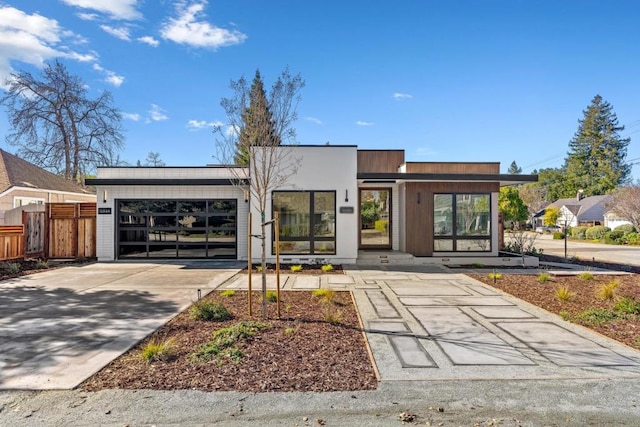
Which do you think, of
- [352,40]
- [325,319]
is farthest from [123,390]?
[352,40]

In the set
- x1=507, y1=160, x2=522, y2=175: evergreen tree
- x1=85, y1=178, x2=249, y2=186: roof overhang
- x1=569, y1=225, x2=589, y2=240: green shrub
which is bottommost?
x1=569, y1=225, x2=589, y2=240: green shrub

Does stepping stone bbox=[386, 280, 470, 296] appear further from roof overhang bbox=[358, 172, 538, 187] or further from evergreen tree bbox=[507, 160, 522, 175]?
evergreen tree bbox=[507, 160, 522, 175]

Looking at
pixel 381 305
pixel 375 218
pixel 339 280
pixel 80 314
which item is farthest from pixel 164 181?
pixel 381 305

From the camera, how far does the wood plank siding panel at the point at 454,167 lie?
42.7 ft

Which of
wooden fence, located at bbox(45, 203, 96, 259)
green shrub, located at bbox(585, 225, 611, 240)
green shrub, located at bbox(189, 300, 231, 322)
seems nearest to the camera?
green shrub, located at bbox(189, 300, 231, 322)

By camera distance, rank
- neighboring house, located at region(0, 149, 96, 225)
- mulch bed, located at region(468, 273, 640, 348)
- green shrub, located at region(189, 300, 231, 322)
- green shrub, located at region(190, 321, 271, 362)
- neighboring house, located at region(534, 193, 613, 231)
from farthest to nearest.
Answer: neighboring house, located at region(534, 193, 613, 231) < neighboring house, located at region(0, 149, 96, 225) < green shrub, located at region(189, 300, 231, 322) < mulch bed, located at region(468, 273, 640, 348) < green shrub, located at region(190, 321, 271, 362)

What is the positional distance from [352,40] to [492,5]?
4.20m

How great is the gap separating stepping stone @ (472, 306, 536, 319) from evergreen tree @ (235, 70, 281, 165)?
15.6 feet

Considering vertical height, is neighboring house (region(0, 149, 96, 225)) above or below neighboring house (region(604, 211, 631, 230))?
above

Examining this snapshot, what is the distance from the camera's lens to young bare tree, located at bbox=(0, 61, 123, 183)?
24188 millimetres

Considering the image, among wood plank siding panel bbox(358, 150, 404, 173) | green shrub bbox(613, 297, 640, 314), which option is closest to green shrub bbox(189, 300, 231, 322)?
green shrub bbox(613, 297, 640, 314)

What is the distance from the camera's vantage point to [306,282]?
8.98 meters

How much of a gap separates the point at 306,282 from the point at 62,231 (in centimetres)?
1002

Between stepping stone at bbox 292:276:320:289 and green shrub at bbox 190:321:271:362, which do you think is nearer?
green shrub at bbox 190:321:271:362
